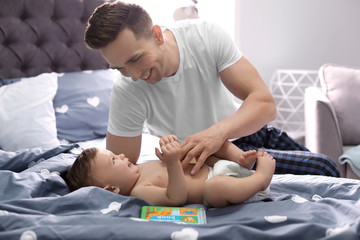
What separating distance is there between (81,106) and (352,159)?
1.68 metres

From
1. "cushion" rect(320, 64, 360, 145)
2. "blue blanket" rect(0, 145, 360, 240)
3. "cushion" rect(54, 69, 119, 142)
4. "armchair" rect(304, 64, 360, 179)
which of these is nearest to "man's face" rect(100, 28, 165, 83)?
"blue blanket" rect(0, 145, 360, 240)

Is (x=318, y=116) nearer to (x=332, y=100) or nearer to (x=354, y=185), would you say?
(x=332, y=100)

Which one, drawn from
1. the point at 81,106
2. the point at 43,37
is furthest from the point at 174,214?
the point at 43,37

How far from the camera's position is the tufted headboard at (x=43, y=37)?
7.93ft

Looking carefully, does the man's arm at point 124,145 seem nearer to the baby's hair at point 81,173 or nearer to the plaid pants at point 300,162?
the baby's hair at point 81,173

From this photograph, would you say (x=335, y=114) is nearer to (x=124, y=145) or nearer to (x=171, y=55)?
(x=171, y=55)

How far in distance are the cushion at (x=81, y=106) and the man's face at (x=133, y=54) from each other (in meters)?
1.00

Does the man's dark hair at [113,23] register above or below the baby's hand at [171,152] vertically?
above

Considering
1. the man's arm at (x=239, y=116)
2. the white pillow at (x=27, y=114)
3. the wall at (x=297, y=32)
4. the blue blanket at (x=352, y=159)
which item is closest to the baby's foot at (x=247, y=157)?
the man's arm at (x=239, y=116)

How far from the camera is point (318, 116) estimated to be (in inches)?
101

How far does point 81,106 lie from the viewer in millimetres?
2387

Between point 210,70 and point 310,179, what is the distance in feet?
1.93

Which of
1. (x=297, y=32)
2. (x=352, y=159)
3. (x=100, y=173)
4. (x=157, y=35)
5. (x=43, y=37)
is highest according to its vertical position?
(x=157, y=35)

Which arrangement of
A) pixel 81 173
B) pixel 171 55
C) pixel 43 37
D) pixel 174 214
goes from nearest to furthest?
pixel 174 214 < pixel 81 173 < pixel 171 55 < pixel 43 37
